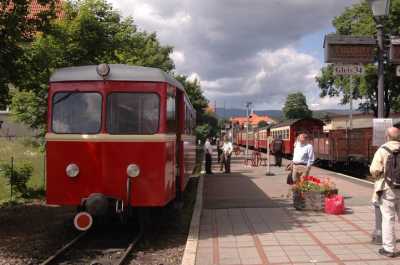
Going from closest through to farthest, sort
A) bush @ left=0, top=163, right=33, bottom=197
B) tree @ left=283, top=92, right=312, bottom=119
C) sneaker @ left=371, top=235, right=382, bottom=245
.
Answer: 1. sneaker @ left=371, top=235, right=382, bottom=245
2. bush @ left=0, top=163, right=33, bottom=197
3. tree @ left=283, top=92, right=312, bottom=119

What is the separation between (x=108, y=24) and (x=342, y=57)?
25.8 feet

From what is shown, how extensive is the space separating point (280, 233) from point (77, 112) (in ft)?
13.1

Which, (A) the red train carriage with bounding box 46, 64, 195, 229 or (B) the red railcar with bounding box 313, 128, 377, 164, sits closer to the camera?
(A) the red train carriage with bounding box 46, 64, 195, 229

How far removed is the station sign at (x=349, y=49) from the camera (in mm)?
10633

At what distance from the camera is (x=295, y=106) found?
112625 millimetres

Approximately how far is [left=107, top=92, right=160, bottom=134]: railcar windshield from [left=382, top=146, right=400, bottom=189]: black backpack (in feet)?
12.0

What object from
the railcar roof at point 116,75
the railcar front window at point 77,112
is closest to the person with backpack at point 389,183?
the railcar roof at point 116,75

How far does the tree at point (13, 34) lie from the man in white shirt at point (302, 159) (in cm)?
658

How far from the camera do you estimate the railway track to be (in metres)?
7.83

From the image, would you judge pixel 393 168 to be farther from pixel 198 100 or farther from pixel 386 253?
pixel 198 100

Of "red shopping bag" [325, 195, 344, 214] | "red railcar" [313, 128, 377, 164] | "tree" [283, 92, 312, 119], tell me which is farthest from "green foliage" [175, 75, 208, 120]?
"tree" [283, 92, 312, 119]

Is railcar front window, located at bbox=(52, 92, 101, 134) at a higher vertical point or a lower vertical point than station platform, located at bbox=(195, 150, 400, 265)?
higher

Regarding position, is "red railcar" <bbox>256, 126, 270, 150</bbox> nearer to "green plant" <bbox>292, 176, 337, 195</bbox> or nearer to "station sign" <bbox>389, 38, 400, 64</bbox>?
"green plant" <bbox>292, 176, 337, 195</bbox>

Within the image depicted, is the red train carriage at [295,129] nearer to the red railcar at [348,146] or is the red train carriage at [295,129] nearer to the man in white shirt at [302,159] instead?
the red railcar at [348,146]
